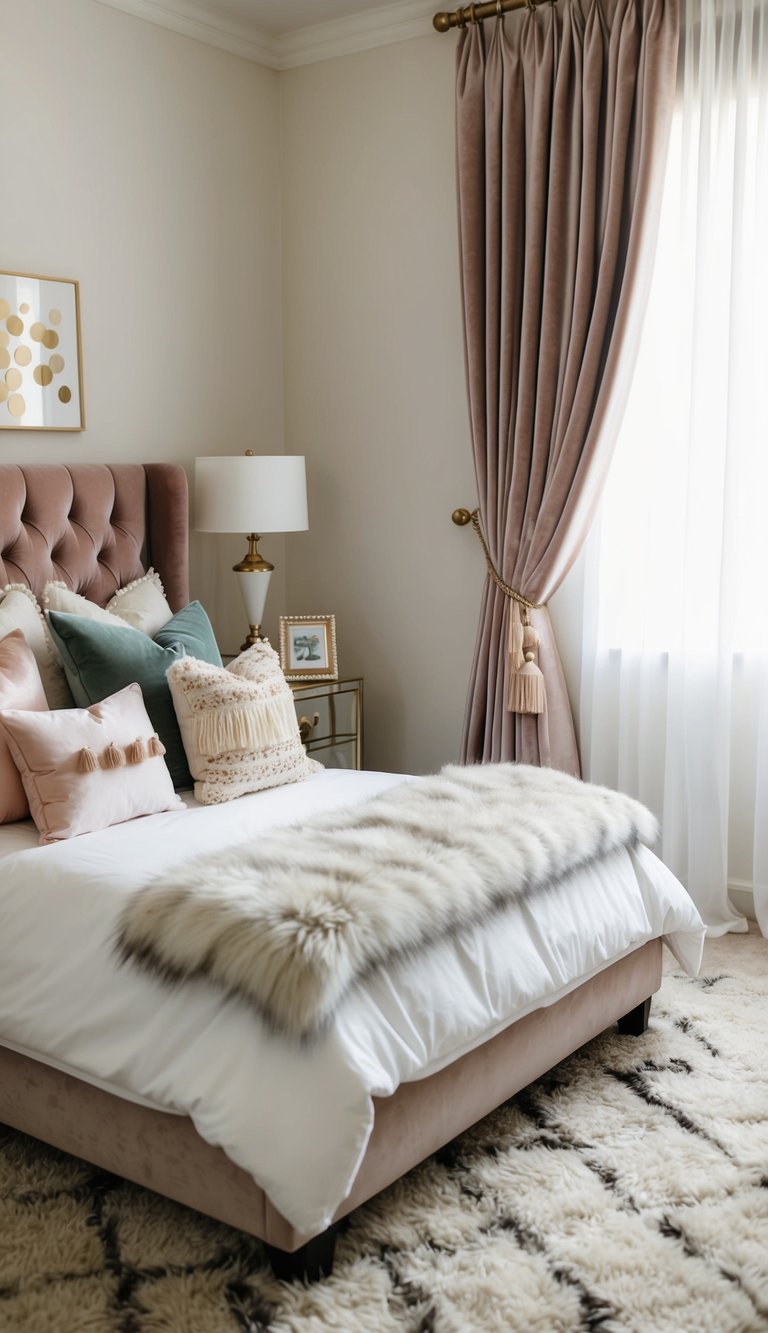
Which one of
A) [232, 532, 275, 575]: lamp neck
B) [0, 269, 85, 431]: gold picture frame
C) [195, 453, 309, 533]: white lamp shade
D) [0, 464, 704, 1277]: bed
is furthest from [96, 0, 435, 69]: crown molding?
[0, 464, 704, 1277]: bed

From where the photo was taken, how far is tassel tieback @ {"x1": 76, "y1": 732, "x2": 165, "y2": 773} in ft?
8.71

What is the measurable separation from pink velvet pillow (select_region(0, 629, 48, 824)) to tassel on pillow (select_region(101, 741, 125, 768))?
0.19m

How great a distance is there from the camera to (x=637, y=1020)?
116 inches

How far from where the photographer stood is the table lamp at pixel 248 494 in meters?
3.88

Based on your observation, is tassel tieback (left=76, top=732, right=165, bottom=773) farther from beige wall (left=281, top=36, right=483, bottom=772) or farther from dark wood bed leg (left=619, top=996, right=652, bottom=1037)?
beige wall (left=281, top=36, right=483, bottom=772)

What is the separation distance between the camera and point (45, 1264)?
82.0 inches

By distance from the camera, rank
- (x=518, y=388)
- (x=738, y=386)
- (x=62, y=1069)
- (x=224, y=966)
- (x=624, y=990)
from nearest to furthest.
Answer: (x=224, y=966)
(x=62, y=1069)
(x=624, y=990)
(x=738, y=386)
(x=518, y=388)

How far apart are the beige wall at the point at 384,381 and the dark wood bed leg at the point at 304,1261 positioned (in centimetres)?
239

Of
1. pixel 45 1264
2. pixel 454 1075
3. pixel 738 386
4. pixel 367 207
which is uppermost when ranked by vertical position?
pixel 367 207

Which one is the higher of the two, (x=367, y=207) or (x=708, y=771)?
(x=367, y=207)

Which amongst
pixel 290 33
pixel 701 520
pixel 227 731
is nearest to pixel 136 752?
pixel 227 731

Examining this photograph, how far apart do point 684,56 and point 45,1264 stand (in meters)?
3.37

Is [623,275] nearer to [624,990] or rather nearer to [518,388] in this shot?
[518,388]

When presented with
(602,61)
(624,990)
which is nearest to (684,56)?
(602,61)
